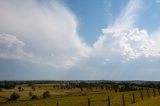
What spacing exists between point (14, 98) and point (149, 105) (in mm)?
94215

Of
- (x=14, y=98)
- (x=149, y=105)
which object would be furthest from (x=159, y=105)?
(x=14, y=98)

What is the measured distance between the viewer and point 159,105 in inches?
1478

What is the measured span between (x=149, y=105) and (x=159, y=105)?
137 centimetres

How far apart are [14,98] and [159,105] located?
312 feet

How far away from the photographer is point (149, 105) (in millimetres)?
37906

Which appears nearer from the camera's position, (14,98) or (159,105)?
(159,105)

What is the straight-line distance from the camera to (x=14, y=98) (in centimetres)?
12212

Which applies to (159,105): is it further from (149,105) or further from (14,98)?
(14,98)

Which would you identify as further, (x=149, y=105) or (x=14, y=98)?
(x=14, y=98)
